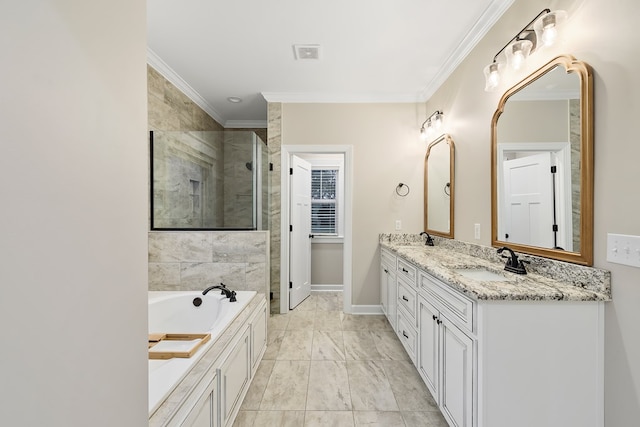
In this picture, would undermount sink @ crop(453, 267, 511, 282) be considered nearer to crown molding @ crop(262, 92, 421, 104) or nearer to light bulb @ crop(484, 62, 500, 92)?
light bulb @ crop(484, 62, 500, 92)

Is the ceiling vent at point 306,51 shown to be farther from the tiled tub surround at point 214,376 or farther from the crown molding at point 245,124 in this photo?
→ the tiled tub surround at point 214,376

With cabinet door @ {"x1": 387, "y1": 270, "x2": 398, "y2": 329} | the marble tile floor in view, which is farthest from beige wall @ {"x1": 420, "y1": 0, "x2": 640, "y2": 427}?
cabinet door @ {"x1": 387, "y1": 270, "x2": 398, "y2": 329}

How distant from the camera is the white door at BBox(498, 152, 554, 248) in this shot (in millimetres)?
1519

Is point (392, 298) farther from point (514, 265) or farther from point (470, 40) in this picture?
point (470, 40)

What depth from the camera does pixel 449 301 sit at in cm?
152

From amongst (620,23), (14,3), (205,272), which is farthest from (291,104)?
(14,3)

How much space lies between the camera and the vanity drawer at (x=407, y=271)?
216 centimetres

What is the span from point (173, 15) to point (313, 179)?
2.98 m

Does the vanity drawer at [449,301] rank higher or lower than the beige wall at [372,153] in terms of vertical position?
lower

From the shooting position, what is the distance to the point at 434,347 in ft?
5.66

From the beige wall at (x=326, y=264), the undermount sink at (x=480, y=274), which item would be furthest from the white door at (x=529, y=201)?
the beige wall at (x=326, y=264)

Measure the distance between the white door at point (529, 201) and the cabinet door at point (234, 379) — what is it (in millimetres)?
1873

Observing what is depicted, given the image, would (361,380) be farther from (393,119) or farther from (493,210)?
(393,119)

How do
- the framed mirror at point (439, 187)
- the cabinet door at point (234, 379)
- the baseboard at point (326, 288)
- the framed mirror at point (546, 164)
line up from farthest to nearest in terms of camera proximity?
the baseboard at point (326, 288) → the framed mirror at point (439, 187) → the cabinet door at point (234, 379) → the framed mirror at point (546, 164)
